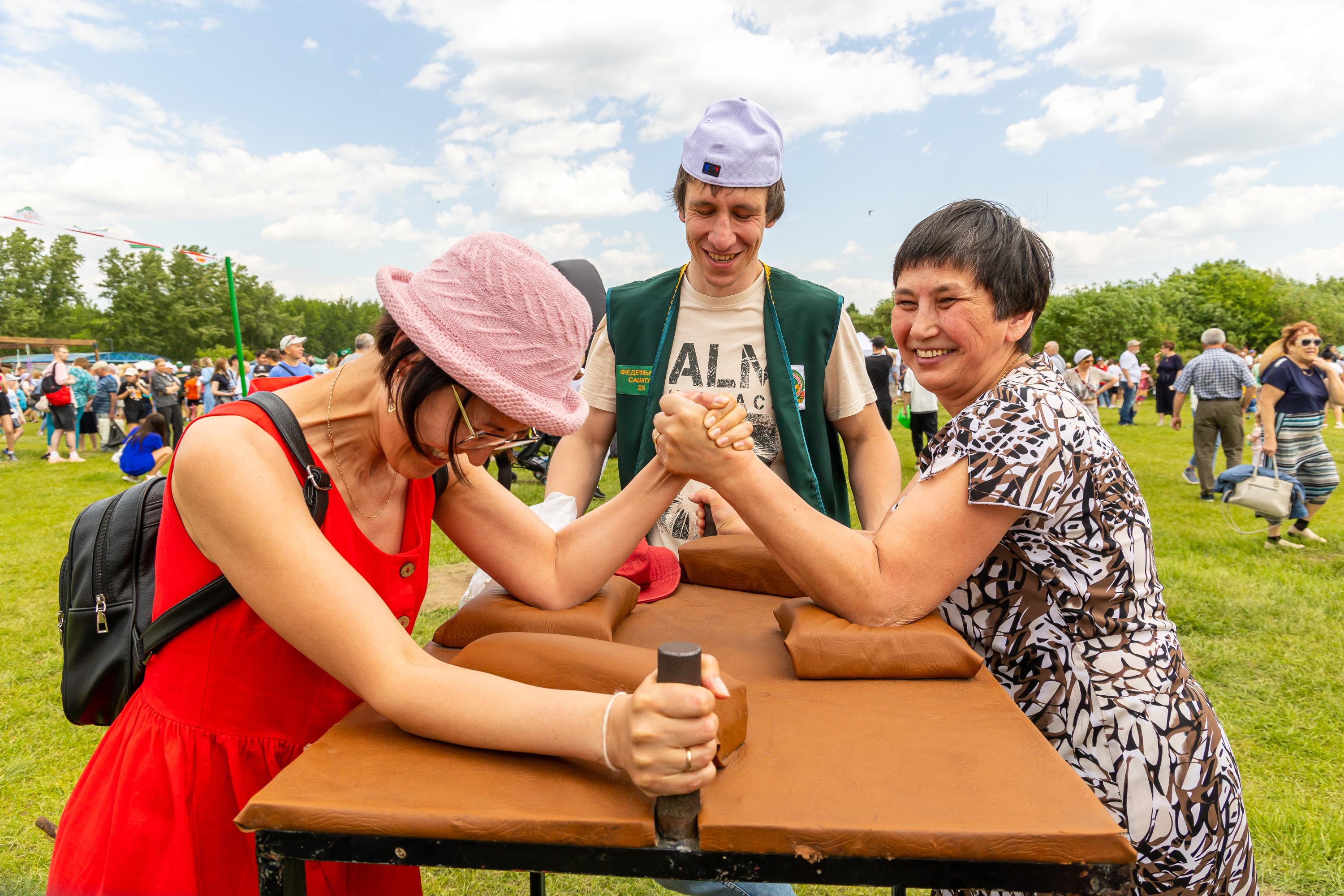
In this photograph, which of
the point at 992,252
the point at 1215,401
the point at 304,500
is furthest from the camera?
the point at 1215,401

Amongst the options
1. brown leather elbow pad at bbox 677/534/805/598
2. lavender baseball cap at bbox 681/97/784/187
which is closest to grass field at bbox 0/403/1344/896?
brown leather elbow pad at bbox 677/534/805/598

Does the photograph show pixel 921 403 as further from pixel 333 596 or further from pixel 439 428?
pixel 333 596

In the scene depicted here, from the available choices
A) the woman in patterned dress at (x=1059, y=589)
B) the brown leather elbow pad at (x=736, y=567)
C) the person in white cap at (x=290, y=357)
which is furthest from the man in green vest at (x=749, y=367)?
the person in white cap at (x=290, y=357)

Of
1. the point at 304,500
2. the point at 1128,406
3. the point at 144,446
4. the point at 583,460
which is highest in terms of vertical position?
the point at 304,500

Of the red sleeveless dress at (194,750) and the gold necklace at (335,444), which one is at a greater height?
the gold necklace at (335,444)

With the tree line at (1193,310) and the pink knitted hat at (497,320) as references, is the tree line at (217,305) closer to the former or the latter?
the tree line at (1193,310)

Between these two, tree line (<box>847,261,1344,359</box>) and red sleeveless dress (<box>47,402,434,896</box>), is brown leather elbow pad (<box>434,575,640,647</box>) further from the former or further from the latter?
tree line (<box>847,261,1344,359</box>)

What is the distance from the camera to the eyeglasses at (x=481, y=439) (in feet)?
4.45

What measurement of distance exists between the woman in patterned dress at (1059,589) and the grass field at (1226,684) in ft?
4.23

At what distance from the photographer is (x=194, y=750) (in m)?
1.40

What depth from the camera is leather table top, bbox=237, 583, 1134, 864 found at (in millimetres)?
974

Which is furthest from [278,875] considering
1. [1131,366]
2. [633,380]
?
[1131,366]

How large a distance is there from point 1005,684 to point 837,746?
568 mm

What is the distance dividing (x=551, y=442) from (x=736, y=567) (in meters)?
9.10
